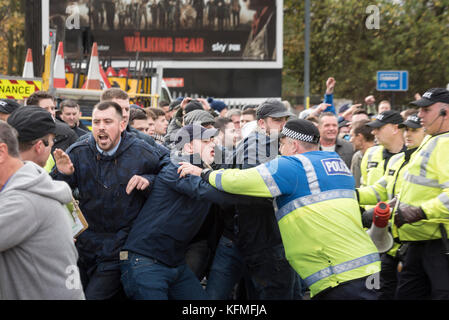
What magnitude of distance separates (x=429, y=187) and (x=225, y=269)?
1.97 m

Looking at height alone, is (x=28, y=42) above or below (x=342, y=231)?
above

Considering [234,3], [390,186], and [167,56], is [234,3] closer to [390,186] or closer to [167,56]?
[167,56]

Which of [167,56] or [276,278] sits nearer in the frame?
[276,278]

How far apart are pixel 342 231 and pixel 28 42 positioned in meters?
8.78

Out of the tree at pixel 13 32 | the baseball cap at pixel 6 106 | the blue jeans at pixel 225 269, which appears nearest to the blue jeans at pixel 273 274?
the blue jeans at pixel 225 269

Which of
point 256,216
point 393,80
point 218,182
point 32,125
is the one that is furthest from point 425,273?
point 393,80

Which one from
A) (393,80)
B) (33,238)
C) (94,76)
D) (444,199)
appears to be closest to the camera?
(33,238)

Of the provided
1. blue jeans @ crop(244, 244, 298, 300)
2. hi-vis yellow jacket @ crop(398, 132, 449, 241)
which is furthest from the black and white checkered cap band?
blue jeans @ crop(244, 244, 298, 300)

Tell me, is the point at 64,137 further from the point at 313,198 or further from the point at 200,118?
the point at 313,198

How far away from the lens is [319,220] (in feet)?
14.5

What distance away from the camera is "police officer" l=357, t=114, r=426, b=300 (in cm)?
603

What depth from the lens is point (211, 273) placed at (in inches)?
234

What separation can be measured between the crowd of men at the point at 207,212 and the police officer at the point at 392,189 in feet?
0.08
